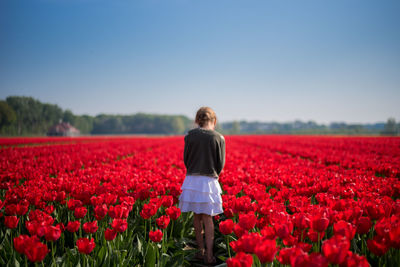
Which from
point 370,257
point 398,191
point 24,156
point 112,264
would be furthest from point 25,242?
point 24,156

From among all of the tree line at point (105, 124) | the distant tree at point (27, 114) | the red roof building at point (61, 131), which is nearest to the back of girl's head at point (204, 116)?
the tree line at point (105, 124)

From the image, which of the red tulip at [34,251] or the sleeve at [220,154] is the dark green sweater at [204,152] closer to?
the sleeve at [220,154]

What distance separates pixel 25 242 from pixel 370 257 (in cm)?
296

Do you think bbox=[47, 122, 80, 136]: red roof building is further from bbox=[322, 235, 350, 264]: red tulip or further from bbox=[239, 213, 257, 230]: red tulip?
bbox=[322, 235, 350, 264]: red tulip

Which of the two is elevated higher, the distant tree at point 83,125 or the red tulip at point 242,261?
the distant tree at point 83,125

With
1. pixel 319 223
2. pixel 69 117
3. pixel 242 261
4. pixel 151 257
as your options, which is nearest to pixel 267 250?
pixel 242 261

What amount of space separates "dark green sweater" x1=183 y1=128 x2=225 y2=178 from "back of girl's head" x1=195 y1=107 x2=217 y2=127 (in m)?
0.10

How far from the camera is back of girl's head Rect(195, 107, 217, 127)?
3100mm

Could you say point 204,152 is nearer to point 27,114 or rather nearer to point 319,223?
point 319,223

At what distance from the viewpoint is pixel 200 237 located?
303 centimetres

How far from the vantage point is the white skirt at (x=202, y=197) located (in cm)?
292

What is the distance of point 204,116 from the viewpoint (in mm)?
3098

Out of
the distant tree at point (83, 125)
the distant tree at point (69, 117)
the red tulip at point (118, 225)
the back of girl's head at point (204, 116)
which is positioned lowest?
the red tulip at point (118, 225)

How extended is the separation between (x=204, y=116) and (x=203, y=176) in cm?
76
